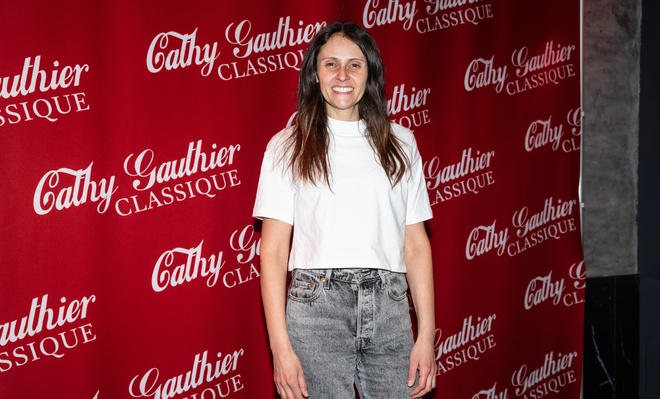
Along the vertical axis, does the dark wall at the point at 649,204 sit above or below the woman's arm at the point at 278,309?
above

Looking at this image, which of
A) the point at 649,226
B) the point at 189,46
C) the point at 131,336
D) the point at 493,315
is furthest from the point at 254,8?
the point at 649,226

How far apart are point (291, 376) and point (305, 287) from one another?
23 cm

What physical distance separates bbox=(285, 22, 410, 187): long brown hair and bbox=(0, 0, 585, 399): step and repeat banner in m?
0.63

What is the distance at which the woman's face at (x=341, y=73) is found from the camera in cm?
211

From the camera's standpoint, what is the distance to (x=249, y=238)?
279 cm

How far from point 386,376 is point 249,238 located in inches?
38.6

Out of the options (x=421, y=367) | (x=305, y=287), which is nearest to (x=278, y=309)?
(x=305, y=287)

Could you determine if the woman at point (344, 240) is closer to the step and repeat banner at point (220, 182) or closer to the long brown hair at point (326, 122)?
the long brown hair at point (326, 122)

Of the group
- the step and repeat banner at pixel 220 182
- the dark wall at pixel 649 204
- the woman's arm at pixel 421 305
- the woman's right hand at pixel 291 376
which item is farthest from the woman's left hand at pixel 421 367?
the dark wall at pixel 649 204

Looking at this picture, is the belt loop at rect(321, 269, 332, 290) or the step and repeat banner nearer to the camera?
the belt loop at rect(321, 269, 332, 290)

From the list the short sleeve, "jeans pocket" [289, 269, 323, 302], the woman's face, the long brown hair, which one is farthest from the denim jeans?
the woman's face

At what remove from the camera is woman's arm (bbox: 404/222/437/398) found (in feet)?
6.63

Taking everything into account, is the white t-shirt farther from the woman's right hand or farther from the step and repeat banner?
the step and repeat banner

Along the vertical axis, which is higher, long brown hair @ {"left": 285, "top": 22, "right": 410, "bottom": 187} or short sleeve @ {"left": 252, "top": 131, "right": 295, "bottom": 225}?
long brown hair @ {"left": 285, "top": 22, "right": 410, "bottom": 187}
